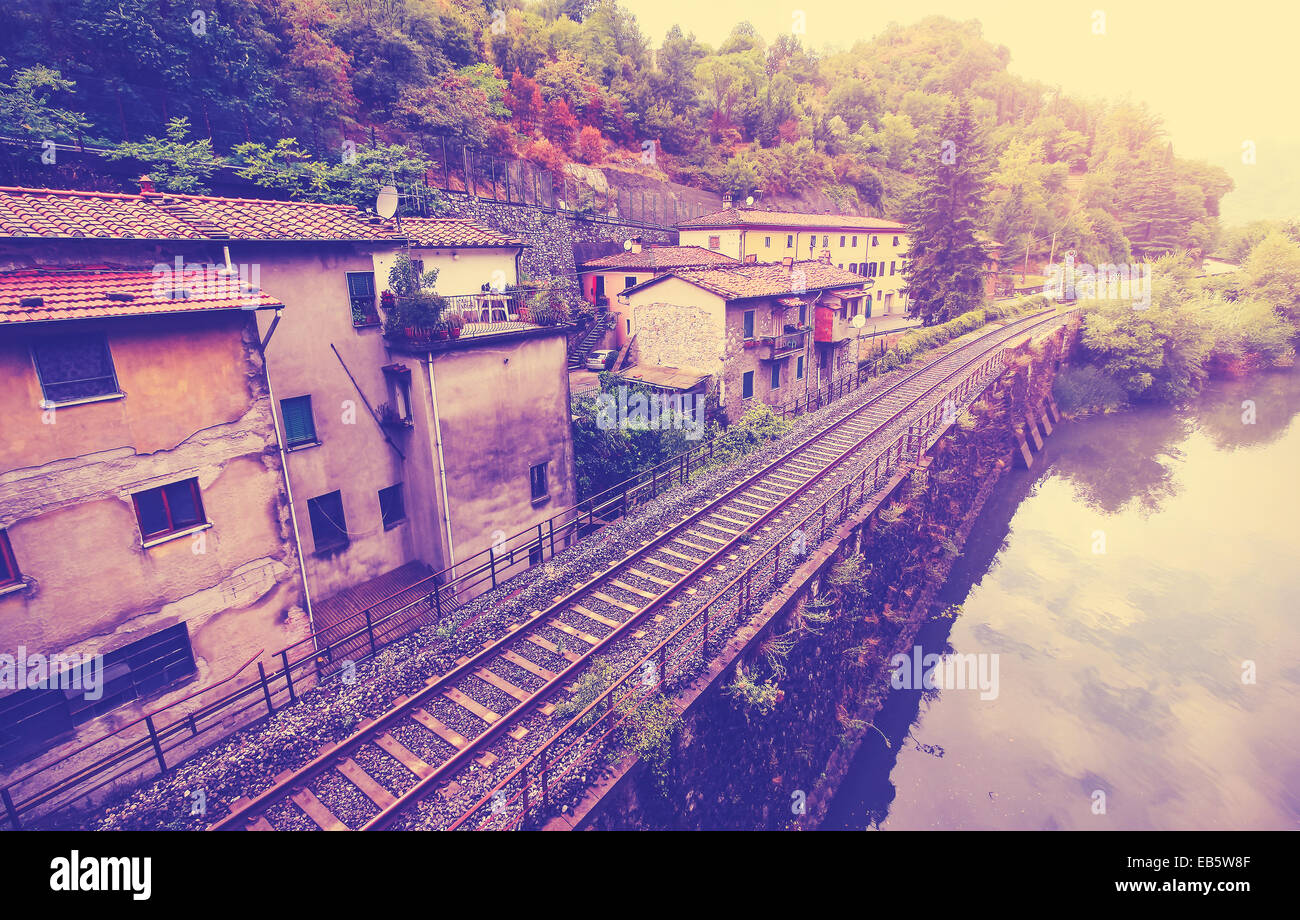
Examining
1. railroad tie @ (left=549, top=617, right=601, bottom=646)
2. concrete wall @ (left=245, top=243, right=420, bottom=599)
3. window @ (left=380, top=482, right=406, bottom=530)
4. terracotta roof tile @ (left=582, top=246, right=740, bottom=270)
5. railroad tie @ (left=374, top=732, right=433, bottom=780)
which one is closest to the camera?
railroad tie @ (left=374, top=732, right=433, bottom=780)

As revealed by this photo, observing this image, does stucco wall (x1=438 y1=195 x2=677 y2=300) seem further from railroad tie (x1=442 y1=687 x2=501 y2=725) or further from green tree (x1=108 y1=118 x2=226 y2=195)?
railroad tie (x1=442 y1=687 x2=501 y2=725)

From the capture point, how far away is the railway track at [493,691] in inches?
314

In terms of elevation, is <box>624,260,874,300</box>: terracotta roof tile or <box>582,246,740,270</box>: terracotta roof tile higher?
<box>582,246,740,270</box>: terracotta roof tile

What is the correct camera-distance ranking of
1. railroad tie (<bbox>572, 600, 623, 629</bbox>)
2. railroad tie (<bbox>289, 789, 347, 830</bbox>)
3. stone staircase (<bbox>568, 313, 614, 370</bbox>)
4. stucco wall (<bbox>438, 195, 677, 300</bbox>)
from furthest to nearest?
stone staircase (<bbox>568, 313, 614, 370</bbox>)
stucco wall (<bbox>438, 195, 677, 300</bbox>)
railroad tie (<bbox>572, 600, 623, 629</bbox>)
railroad tie (<bbox>289, 789, 347, 830</bbox>)

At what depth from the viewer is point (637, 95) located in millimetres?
44188

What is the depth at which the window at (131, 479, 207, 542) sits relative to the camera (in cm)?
908

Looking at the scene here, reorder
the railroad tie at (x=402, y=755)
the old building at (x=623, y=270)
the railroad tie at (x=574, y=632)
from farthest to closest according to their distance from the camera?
1. the old building at (x=623, y=270)
2. the railroad tie at (x=574, y=632)
3. the railroad tie at (x=402, y=755)

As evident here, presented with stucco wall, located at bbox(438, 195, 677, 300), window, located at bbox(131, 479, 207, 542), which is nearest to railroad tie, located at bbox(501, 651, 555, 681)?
window, located at bbox(131, 479, 207, 542)
